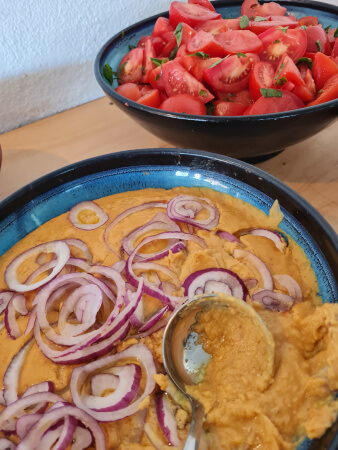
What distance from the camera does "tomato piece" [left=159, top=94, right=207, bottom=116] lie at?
1.35m

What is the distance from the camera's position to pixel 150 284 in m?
0.99

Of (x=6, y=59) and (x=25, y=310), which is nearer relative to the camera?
(x=25, y=310)

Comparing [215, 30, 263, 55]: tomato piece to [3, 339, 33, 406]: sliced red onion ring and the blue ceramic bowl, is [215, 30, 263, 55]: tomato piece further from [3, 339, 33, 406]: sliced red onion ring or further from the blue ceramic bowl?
[3, 339, 33, 406]: sliced red onion ring

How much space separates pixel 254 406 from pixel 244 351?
11 cm

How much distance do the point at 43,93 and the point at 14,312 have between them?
1.41 metres

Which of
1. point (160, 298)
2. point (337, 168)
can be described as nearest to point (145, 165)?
point (160, 298)

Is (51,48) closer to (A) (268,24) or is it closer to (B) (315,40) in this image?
(A) (268,24)

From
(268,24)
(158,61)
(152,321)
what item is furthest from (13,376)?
(268,24)

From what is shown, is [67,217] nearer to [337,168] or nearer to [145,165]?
[145,165]

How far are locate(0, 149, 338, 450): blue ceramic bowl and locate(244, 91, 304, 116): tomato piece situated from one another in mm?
261

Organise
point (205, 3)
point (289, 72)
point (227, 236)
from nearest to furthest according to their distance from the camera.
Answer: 1. point (227, 236)
2. point (289, 72)
3. point (205, 3)

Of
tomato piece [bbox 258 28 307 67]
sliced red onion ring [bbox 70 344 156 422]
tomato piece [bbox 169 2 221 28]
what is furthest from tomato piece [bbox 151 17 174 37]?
sliced red onion ring [bbox 70 344 156 422]

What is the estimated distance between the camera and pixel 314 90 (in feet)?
4.63

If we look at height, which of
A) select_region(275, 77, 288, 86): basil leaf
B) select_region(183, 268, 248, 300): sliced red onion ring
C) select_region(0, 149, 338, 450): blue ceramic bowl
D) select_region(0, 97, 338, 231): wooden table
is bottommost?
select_region(0, 97, 338, 231): wooden table
